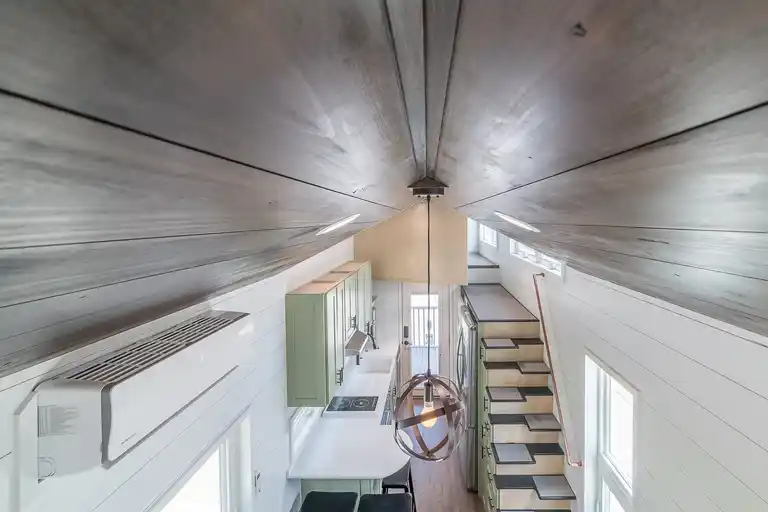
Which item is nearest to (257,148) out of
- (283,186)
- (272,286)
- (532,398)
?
(283,186)

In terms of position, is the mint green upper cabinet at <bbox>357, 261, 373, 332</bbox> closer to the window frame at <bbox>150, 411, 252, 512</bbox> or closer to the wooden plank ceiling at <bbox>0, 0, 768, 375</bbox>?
the window frame at <bbox>150, 411, 252, 512</bbox>

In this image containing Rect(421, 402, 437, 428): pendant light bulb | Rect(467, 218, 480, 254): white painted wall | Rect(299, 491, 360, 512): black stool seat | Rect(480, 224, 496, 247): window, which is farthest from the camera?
Rect(467, 218, 480, 254): white painted wall

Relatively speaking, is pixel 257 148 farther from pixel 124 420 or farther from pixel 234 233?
pixel 124 420

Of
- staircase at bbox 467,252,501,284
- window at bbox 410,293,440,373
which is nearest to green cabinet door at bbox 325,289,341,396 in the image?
staircase at bbox 467,252,501,284

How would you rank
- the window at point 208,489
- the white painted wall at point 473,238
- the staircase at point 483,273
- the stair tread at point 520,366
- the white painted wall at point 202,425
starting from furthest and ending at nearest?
the white painted wall at point 473,238 < the staircase at point 483,273 < the stair tread at point 520,366 < the window at point 208,489 < the white painted wall at point 202,425

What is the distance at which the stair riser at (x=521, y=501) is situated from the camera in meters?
3.92

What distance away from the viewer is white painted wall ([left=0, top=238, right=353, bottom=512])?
1155 mm

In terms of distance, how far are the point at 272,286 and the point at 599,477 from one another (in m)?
2.53

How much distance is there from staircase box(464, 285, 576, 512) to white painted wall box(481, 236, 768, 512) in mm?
1327

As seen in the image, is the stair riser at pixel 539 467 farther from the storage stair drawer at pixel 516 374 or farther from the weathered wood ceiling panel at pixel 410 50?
the weathered wood ceiling panel at pixel 410 50

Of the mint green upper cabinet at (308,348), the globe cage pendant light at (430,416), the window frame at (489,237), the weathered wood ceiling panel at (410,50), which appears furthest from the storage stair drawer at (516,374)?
the weathered wood ceiling panel at (410,50)

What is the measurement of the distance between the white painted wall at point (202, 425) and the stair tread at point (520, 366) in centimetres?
189

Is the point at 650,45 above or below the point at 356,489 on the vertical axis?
above

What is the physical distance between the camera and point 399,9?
1.26 feet
